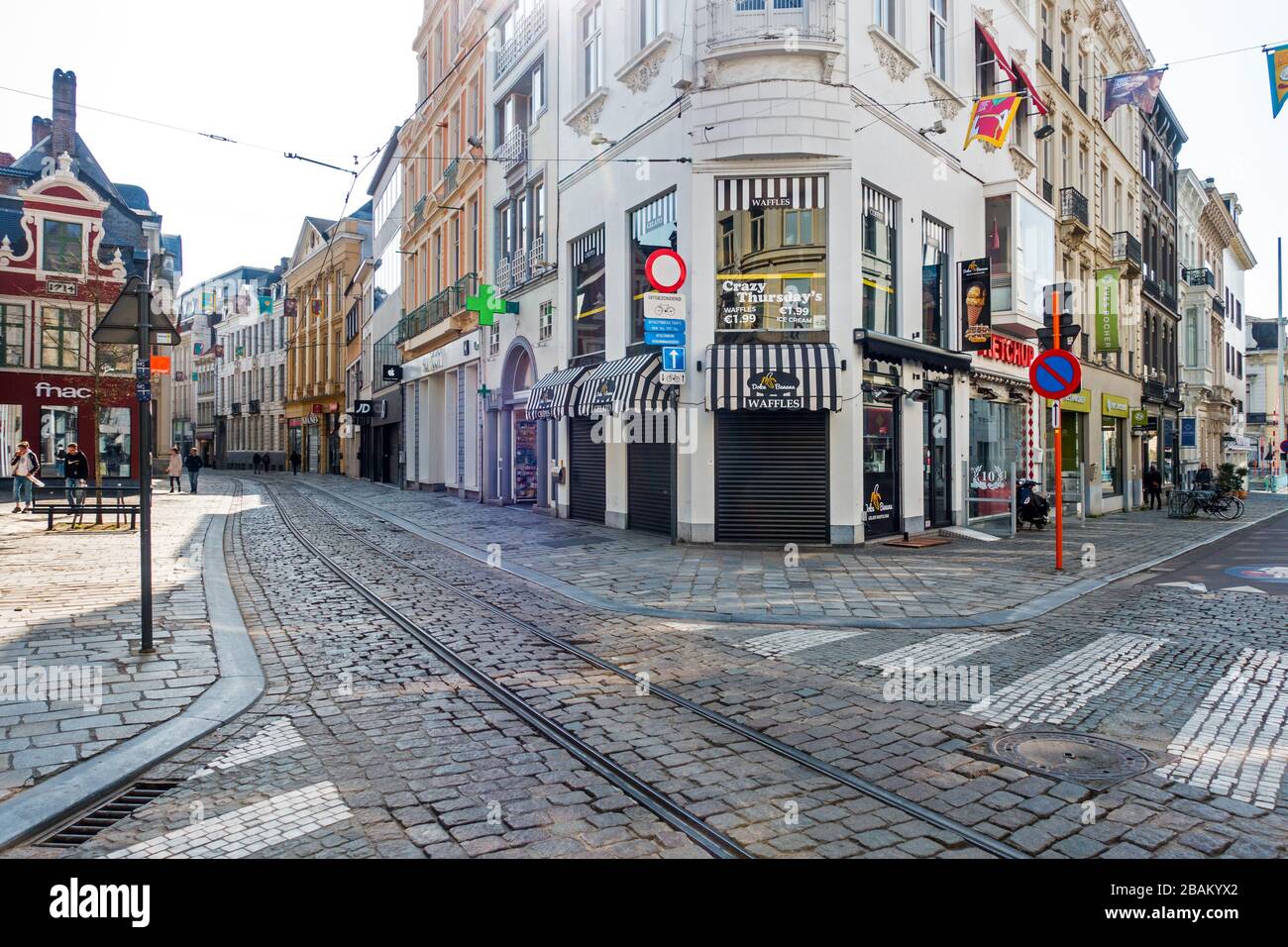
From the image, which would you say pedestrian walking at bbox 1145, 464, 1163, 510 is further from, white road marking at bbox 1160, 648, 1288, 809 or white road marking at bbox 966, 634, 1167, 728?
white road marking at bbox 1160, 648, 1288, 809

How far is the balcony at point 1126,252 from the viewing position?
28.0m

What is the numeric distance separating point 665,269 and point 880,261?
4.32 m

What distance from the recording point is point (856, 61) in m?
14.8

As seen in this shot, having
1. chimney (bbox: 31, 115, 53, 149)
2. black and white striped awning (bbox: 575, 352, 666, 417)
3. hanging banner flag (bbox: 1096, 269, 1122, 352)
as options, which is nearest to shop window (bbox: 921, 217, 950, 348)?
black and white striped awning (bbox: 575, 352, 666, 417)

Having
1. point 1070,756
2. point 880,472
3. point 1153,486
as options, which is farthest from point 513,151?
point 1153,486

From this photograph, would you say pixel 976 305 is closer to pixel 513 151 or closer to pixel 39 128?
pixel 513 151

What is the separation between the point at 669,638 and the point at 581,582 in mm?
3194

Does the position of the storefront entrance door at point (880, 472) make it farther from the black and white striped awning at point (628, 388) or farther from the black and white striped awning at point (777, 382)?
the black and white striped awning at point (628, 388)

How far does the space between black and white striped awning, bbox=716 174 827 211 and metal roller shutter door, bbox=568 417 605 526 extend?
20.0 ft

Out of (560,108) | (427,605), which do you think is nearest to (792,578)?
(427,605)

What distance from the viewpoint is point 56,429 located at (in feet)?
107

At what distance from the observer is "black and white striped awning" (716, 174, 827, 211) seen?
14.7 metres

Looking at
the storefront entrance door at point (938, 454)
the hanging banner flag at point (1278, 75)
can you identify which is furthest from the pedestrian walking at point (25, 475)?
the hanging banner flag at point (1278, 75)
